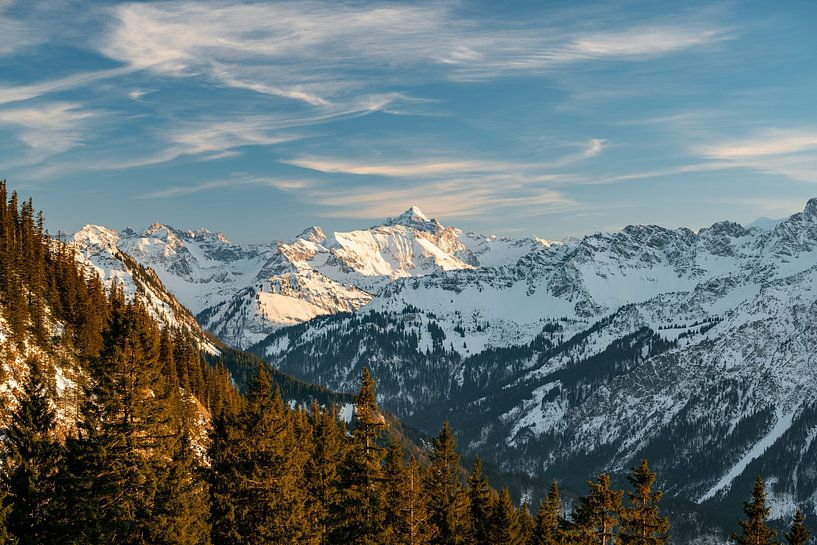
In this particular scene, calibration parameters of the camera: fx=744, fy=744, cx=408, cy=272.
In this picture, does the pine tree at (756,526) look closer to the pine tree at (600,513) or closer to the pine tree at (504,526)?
the pine tree at (600,513)

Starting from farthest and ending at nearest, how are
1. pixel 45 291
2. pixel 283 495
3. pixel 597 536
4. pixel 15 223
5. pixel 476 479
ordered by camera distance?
pixel 15 223
pixel 45 291
pixel 476 479
pixel 597 536
pixel 283 495

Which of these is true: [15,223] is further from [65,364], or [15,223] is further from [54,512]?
[54,512]

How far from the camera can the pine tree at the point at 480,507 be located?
2414 inches

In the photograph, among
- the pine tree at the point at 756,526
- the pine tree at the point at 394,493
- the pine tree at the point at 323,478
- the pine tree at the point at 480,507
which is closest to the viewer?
the pine tree at the point at 394,493

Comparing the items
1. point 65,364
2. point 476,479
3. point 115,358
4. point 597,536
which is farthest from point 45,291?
point 597,536

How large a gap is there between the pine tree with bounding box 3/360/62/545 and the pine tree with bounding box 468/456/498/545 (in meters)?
34.1

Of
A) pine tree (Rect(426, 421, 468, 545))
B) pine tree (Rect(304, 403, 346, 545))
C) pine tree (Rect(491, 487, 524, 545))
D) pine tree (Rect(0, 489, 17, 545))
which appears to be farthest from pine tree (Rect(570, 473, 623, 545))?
pine tree (Rect(0, 489, 17, 545))

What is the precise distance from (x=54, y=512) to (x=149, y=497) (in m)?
6.37

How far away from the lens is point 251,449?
42.5m

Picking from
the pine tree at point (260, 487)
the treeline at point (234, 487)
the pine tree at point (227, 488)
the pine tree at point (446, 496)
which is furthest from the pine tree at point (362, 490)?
the pine tree at point (446, 496)

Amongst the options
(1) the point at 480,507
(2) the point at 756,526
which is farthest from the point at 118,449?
(2) the point at 756,526

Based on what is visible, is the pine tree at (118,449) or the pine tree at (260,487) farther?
the pine tree at (260,487)

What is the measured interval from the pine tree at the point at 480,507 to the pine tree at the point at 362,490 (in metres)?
14.5

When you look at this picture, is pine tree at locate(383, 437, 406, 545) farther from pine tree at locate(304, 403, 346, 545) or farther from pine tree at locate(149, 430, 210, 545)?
pine tree at locate(149, 430, 210, 545)
